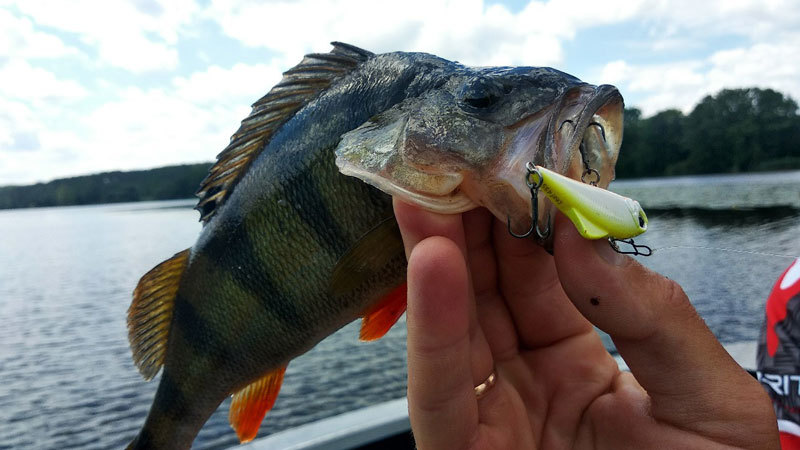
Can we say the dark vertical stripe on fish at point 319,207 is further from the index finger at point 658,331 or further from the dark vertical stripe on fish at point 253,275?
the index finger at point 658,331

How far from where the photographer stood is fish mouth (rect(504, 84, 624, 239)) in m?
1.32

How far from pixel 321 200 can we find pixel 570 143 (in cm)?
88

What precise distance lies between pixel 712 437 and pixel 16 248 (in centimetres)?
4497

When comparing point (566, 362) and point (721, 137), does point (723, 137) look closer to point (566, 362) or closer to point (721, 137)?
point (721, 137)

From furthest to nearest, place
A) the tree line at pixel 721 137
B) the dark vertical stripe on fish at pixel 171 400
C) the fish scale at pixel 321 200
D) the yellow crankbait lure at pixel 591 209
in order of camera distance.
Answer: the tree line at pixel 721 137, the dark vertical stripe on fish at pixel 171 400, the fish scale at pixel 321 200, the yellow crankbait lure at pixel 591 209

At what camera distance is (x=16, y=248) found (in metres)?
36.4

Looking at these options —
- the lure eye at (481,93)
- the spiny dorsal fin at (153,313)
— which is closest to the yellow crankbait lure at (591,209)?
the lure eye at (481,93)

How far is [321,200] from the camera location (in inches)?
71.2

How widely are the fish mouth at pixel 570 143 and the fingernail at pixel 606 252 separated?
13cm

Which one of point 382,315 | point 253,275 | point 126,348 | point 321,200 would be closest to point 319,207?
point 321,200

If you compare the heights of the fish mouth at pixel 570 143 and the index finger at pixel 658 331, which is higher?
the fish mouth at pixel 570 143

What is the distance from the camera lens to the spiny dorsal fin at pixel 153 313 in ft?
7.20

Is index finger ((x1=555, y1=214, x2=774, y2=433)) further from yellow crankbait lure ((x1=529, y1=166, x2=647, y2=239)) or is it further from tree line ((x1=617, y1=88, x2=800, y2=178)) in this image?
tree line ((x1=617, y1=88, x2=800, y2=178))

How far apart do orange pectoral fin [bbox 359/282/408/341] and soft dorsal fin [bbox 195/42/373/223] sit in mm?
751
